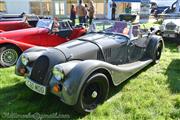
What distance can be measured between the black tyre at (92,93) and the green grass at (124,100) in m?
0.12

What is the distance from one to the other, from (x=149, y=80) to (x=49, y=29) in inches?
152

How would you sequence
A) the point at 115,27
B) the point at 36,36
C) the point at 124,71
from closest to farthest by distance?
the point at 124,71
the point at 115,27
the point at 36,36

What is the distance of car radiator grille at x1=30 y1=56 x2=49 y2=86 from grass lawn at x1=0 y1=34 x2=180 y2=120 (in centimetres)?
51

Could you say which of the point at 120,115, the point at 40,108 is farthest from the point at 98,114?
the point at 40,108

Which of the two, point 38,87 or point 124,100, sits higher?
point 38,87

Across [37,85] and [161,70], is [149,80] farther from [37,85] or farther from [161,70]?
[37,85]

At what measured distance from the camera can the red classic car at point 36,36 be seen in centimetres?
670

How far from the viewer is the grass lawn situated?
401 cm

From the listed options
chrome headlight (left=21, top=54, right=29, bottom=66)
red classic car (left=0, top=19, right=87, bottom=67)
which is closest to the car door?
chrome headlight (left=21, top=54, right=29, bottom=66)

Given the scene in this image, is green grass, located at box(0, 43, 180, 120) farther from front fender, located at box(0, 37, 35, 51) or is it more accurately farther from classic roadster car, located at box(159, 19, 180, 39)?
classic roadster car, located at box(159, 19, 180, 39)

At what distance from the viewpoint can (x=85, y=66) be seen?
3793mm

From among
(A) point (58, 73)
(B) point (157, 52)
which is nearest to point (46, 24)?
(B) point (157, 52)

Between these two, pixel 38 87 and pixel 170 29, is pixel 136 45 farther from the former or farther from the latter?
pixel 170 29

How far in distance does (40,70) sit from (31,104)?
69 centimetres
